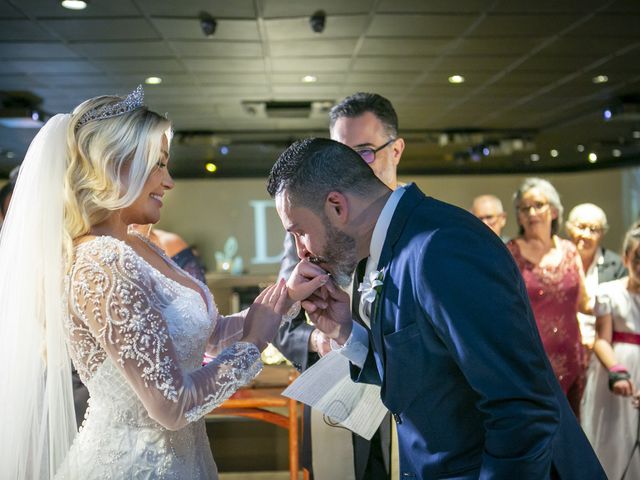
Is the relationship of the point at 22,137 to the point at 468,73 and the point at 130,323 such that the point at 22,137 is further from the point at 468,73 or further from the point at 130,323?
the point at 130,323

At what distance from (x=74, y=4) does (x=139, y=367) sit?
5.29 meters

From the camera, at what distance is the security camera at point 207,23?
6871mm

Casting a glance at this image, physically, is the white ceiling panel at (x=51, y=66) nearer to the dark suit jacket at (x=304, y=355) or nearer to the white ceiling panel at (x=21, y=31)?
the white ceiling panel at (x=21, y=31)

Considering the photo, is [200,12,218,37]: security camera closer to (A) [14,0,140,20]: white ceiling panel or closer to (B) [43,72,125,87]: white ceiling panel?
(A) [14,0,140,20]: white ceiling panel

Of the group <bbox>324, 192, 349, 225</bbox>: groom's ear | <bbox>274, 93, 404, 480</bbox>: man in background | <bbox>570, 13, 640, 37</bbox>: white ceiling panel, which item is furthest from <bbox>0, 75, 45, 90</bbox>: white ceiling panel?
<bbox>324, 192, 349, 225</bbox>: groom's ear

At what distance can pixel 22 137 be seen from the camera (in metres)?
13.2

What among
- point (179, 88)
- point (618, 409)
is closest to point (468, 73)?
point (179, 88)

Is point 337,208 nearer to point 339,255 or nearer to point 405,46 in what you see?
point 339,255

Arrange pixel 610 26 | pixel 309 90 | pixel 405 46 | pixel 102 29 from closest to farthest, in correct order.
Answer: pixel 102 29
pixel 610 26
pixel 405 46
pixel 309 90

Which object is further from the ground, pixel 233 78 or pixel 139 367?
pixel 233 78

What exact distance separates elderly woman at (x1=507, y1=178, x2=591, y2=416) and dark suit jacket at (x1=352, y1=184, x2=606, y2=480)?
293cm

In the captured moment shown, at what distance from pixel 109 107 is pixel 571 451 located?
1.44 metres

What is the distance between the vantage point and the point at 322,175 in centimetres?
171

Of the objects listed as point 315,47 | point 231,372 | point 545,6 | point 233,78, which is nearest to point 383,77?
point 315,47
